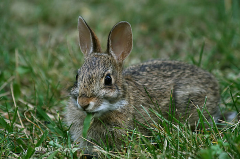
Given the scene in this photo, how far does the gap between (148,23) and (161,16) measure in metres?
0.47

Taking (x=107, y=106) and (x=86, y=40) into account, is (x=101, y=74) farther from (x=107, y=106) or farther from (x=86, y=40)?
(x=86, y=40)

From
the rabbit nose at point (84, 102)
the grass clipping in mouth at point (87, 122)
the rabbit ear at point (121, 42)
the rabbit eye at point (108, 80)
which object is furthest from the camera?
the rabbit ear at point (121, 42)

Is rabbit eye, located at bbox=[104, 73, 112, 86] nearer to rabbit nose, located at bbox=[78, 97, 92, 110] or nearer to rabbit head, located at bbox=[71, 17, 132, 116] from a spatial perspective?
rabbit head, located at bbox=[71, 17, 132, 116]

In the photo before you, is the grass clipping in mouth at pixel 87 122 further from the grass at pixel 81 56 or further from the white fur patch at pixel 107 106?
the grass at pixel 81 56

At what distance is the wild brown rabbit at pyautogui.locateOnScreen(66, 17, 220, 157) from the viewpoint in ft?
12.8

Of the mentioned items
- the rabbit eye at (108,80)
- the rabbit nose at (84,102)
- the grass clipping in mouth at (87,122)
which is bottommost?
the grass clipping in mouth at (87,122)

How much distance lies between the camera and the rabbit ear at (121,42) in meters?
4.59

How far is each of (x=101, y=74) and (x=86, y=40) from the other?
3.17 ft

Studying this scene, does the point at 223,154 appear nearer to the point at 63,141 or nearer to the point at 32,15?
the point at 63,141

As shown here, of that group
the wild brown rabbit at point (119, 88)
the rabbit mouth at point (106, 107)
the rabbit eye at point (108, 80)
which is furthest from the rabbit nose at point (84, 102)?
the rabbit eye at point (108, 80)

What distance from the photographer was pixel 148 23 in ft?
28.4

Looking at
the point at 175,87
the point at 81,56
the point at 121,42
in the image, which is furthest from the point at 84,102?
the point at 81,56

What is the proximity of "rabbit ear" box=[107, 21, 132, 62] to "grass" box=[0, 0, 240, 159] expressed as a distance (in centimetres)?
108

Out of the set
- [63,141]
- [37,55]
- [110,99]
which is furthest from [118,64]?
[37,55]
